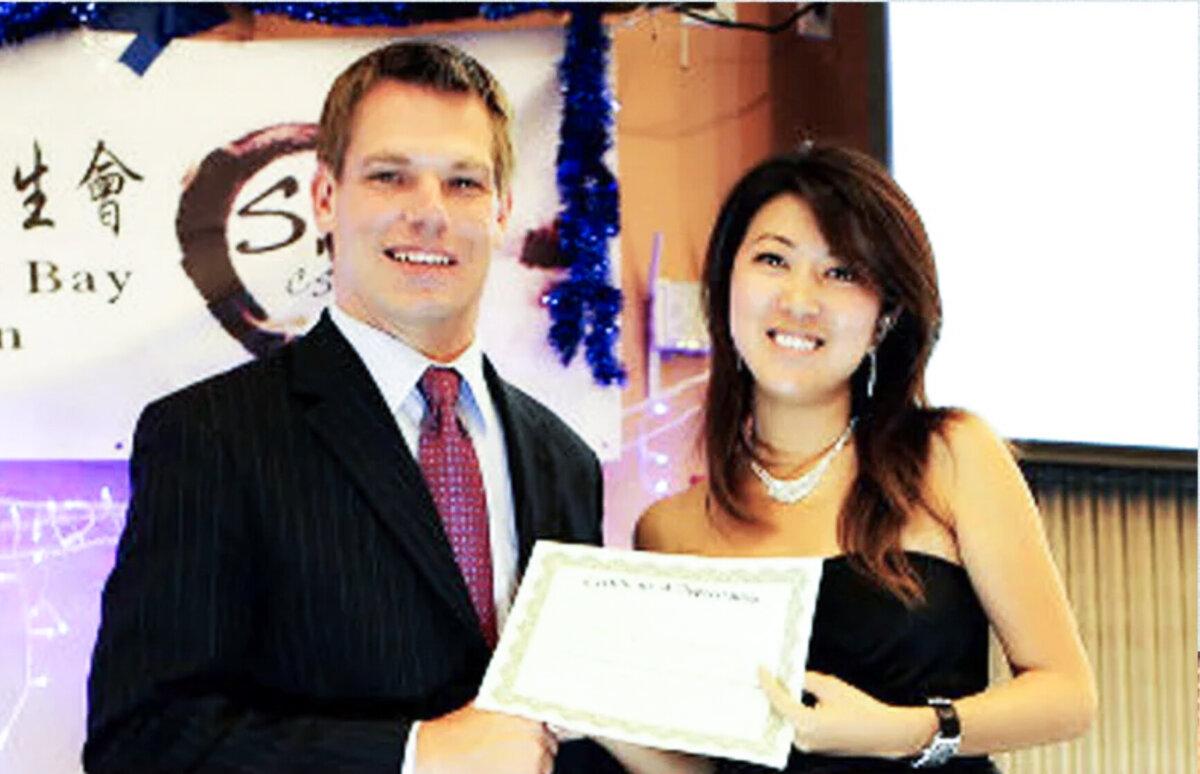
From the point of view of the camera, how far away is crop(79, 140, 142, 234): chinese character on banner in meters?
2.73

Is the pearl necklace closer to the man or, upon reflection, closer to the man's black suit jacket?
the man

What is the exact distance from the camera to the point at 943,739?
177 cm

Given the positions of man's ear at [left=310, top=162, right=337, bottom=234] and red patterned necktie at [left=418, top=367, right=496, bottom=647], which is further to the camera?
man's ear at [left=310, top=162, right=337, bottom=234]

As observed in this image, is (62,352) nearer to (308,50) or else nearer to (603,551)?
(308,50)

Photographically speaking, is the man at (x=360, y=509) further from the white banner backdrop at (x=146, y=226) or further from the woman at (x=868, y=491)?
the white banner backdrop at (x=146, y=226)

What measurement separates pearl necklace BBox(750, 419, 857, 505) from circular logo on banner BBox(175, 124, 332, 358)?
108 centimetres

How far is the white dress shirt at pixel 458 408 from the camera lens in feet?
6.23

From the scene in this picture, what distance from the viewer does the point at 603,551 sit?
5.90 ft

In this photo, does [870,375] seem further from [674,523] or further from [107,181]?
[107,181]

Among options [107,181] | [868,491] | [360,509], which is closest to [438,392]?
[360,509]

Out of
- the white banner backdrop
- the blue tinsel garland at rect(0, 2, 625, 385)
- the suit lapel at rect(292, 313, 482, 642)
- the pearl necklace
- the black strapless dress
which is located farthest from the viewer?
the blue tinsel garland at rect(0, 2, 625, 385)

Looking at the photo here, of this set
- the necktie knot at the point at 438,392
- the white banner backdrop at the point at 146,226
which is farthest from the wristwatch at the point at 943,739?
the white banner backdrop at the point at 146,226

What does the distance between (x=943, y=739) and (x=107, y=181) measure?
178 centimetres

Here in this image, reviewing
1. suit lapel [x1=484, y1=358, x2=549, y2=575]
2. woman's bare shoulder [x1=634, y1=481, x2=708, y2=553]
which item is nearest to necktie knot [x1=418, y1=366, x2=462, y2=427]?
suit lapel [x1=484, y1=358, x2=549, y2=575]
